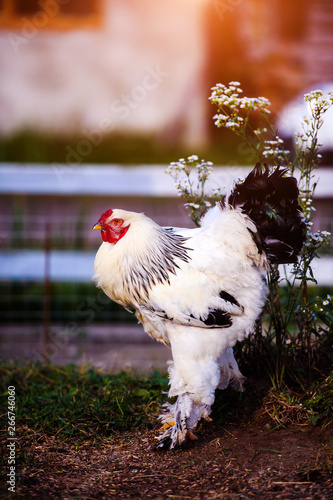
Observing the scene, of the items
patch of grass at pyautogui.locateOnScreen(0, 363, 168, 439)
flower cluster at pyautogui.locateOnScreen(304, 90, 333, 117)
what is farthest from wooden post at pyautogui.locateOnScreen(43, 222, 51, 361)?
flower cluster at pyautogui.locateOnScreen(304, 90, 333, 117)

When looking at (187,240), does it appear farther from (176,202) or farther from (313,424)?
(176,202)

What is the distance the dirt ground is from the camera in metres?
2.80

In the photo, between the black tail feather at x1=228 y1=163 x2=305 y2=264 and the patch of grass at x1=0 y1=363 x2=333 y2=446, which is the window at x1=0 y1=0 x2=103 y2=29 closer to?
the patch of grass at x1=0 y1=363 x2=333 y2=446

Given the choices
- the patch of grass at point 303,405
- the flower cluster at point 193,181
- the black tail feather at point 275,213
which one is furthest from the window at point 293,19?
the patch of grass at point 303,405

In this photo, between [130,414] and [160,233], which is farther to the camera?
[130,414]

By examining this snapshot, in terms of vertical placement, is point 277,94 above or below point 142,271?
above

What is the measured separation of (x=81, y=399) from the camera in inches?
158

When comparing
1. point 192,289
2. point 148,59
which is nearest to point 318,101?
point 192,289

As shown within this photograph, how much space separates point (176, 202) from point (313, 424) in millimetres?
3751

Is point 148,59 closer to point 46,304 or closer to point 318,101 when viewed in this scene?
point 46,304

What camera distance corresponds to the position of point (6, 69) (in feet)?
25.7

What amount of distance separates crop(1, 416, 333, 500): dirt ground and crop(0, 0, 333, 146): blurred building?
5181 mm

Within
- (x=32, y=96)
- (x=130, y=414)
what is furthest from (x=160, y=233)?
(x=32, y=96)

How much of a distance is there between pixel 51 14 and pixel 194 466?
6.45 metres
